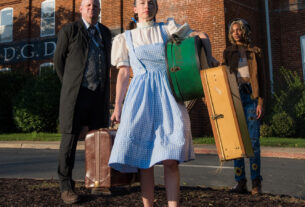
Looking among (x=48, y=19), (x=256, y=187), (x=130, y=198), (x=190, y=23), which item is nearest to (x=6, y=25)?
(x=48, y=19)

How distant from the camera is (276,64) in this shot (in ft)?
47.5

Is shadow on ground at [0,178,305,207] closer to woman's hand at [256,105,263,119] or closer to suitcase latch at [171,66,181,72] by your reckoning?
woman's hand at [256,105,263,119]

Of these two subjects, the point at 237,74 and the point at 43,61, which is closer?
the point at 237,74

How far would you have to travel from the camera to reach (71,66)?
347cm

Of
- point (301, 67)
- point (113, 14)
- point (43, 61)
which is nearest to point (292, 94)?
point (301, 67)

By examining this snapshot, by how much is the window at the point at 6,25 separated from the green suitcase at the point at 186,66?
19.3 metres

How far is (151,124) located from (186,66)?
50cm

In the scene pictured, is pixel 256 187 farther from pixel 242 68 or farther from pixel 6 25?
pixel 6 25

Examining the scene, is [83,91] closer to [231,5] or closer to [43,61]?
[231,5]

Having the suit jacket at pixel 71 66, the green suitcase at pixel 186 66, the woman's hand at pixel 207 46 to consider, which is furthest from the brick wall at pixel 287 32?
the green suitcase at pixel 186 66

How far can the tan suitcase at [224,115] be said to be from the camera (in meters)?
2.23

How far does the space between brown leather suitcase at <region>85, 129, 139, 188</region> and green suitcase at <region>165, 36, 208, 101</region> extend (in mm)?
1031

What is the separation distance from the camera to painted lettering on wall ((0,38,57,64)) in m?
A: 18.1

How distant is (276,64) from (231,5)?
Answer: 3.55 metres
